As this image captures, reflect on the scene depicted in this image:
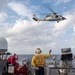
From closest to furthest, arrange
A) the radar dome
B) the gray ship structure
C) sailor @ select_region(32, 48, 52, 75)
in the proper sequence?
the gray ship structure, sailor @ select_region(32, 48, 52, 75), the radar dome

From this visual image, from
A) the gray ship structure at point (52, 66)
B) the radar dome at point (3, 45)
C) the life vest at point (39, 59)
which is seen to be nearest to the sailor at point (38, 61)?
the life vest at point (39, 59)

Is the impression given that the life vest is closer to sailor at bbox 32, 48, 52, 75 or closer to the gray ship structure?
sailor at bbox 32, 48, 52, 75

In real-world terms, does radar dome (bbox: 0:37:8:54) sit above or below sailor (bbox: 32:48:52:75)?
above

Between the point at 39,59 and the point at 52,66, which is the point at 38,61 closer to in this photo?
the point at 39,59

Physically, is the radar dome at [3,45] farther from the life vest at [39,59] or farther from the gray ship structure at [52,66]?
the life vest at [39,59]

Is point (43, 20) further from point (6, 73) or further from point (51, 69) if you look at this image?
point (51, 69)

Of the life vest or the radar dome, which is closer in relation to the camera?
the life vest

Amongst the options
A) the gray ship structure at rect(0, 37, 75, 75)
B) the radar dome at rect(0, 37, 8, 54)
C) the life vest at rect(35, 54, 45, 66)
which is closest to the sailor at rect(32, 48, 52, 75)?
the life vest at rect(35, 54, 45, 66)

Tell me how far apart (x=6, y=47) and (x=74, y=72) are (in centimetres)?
953

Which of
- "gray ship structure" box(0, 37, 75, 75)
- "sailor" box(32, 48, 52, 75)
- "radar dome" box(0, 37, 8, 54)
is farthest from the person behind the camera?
"radar dome" box(0, 37, 8, 54)

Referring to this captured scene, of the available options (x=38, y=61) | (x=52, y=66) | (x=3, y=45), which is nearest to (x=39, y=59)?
(x=38, y=61)

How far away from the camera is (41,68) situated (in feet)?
33.3

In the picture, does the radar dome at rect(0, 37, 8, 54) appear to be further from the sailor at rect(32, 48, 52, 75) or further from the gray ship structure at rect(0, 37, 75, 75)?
the sailor at rect(32, 48, 52, 75)

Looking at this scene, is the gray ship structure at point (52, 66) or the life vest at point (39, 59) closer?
the gray ship structure at point (52, 66)
